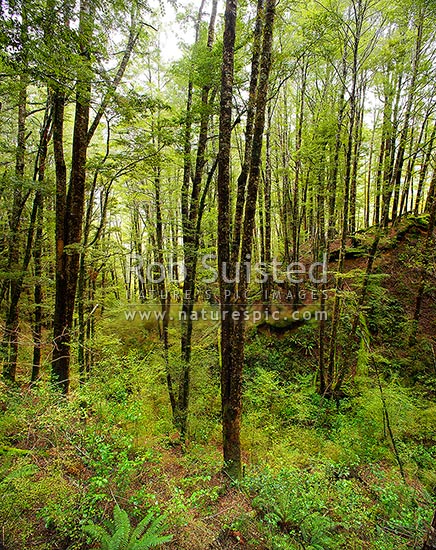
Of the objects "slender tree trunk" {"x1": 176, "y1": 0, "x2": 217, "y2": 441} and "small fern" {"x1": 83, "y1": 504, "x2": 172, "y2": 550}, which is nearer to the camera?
"small fern" {"x1": 83, "y1": 504, "x2": 172, "y2": 550}

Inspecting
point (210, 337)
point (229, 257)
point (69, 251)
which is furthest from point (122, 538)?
point (210, 337)

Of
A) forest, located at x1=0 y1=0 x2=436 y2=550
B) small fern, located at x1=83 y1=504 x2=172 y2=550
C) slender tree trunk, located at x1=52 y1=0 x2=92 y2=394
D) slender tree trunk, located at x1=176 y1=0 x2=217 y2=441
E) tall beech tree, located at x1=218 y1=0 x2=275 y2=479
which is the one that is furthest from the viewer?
slender tree trunk, located at x1=176 y1=0 x2=217 y2=441

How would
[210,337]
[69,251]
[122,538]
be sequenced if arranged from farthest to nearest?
[210,337] → [69,251] → [122,538]

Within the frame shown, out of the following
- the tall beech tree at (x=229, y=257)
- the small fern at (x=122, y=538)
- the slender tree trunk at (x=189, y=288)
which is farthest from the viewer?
the slender tree trunk at (x=189, y=288)

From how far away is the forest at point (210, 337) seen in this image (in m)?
2.98

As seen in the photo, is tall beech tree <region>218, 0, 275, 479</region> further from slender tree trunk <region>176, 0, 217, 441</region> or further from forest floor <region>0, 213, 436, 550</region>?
slender tree trunk <region>176, 0, 217, 441</region>

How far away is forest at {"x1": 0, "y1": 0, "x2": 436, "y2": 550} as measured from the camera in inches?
117

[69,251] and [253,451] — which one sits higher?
[69,251]

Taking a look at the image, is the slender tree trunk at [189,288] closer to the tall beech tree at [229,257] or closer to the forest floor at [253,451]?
the forest floor at [253,451]

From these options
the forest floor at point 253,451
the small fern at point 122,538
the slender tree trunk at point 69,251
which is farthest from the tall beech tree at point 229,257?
the slender tree trunk at point 69,251

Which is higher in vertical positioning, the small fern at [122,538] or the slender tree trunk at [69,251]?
the slender tree trunk at [69,251]

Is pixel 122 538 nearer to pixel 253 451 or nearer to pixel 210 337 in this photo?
pixel 253 451

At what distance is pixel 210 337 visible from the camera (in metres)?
6.95

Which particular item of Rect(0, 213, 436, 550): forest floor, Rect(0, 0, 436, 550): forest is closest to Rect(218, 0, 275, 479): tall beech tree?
Rect(0, 0, 436, 550): forest
